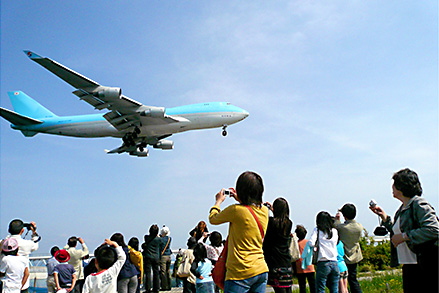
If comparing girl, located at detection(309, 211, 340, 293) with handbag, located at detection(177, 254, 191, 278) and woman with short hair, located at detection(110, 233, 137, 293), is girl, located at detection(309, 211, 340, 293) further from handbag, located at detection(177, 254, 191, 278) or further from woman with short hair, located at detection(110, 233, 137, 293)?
woman with short hair, located at detection(110, 233, 137, 293)

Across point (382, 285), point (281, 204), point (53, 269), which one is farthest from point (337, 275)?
point (53, 269)

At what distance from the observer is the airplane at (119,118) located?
1020 inches

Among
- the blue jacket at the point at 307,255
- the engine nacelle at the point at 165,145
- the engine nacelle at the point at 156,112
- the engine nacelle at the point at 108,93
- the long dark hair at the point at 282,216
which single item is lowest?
the blue jacket at the point at 307,255

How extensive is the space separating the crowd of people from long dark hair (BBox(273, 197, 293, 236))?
0.6 inches

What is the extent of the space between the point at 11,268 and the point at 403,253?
21.9 feet

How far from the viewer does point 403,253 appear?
4.63 meters

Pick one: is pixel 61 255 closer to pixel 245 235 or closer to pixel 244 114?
pixel 245 235

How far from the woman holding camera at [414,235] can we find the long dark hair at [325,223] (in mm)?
2331

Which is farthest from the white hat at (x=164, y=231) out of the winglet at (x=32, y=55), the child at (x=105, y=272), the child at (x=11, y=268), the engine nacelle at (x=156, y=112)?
the winglet at (x=32, y=55)

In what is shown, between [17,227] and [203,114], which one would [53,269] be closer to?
[17,227]

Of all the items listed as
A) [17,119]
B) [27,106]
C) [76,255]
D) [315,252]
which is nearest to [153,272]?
[76,255]

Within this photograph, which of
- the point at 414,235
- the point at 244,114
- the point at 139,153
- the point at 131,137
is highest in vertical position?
the point at 244,114

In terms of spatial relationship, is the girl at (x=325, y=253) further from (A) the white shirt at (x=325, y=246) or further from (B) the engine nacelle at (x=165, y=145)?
(B) the engine nacelle at (x=165, y=145)

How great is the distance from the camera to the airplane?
2591cm
